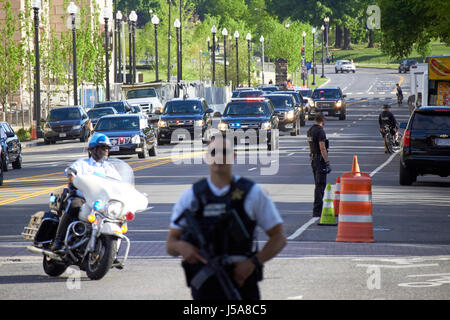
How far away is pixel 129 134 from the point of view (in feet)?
119

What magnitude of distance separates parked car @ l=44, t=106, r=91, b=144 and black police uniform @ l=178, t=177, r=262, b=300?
4272cm

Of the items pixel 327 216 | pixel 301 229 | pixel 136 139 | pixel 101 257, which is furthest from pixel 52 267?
pixel 136 139

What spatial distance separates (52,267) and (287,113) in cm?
3659

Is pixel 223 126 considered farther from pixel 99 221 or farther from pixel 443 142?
pixel 99 221

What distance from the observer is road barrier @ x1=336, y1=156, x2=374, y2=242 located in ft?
53.5

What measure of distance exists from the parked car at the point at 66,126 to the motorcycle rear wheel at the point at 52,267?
36.7 meters

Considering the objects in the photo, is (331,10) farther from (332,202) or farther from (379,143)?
(332,202)

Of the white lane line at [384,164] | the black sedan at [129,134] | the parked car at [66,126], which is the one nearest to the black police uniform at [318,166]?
the white lane line at [384,164]

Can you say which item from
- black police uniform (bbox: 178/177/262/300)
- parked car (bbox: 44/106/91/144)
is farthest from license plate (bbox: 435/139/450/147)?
parked car (bbox: 44/106/91/144)

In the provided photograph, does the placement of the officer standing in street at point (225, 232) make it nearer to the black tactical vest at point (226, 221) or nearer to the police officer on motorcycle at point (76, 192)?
Answer: the black tactical vest at point (226, 221)

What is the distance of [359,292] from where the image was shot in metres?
11.7
